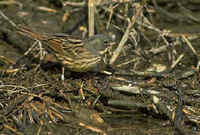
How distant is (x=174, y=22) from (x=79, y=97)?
325 cm

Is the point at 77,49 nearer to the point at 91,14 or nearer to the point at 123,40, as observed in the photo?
the point at 123,40

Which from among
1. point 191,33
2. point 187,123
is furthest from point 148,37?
point 187,123

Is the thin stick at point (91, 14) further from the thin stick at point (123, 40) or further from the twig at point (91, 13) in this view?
the thin stick at point (123, 40)

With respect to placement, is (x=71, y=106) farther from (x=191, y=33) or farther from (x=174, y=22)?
(x=174, y=22)

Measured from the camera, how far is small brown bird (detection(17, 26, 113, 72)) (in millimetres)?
6309

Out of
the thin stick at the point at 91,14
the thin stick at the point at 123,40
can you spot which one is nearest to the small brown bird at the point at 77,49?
the thin stick at the point at 123,40

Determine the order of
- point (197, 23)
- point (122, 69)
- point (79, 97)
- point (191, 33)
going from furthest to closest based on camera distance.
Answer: point (197, 23) < point (191, 33) < point (122, 69) < point (79, 97)

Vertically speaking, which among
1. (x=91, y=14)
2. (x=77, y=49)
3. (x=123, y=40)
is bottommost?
(x=77, y=49)

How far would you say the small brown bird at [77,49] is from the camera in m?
6.31

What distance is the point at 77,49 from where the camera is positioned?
6418 mm

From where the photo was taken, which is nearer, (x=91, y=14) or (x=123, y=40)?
(x=123, y=40)

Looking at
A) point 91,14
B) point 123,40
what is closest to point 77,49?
point 123,40

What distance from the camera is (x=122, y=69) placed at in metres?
6.63

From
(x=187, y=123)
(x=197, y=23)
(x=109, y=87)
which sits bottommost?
(x=187, y=123)
